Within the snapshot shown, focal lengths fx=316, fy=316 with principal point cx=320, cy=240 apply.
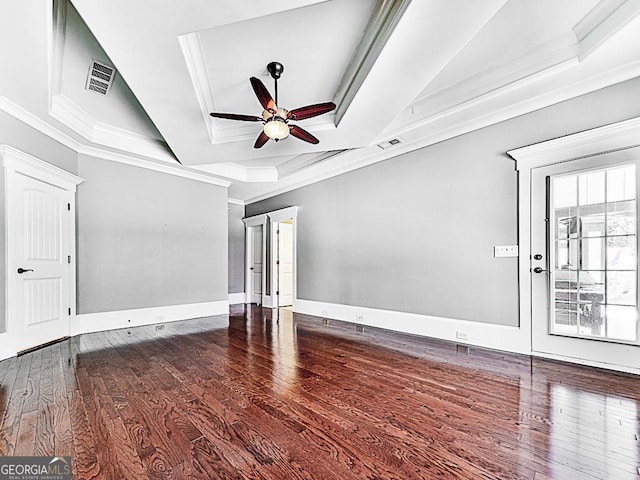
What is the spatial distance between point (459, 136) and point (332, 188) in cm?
240

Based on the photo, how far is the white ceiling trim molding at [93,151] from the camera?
3.40 m

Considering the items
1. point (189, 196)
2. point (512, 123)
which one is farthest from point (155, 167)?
point (512, 123)

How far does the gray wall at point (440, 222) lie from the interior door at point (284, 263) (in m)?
1.41

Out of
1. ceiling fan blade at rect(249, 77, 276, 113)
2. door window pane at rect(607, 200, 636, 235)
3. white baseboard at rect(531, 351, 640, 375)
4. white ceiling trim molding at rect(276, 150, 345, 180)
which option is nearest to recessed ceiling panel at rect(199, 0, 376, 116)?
ceiling fan blade at rect(249, 77, 276, 113)

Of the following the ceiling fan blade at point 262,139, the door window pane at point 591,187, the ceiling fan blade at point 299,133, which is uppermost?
the ceiling fan blade at point 299,133

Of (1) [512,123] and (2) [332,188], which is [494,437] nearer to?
(1) [512,123]

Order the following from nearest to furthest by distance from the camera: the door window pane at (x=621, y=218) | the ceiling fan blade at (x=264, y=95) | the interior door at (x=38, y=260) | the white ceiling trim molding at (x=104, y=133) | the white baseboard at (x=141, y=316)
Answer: the ceiling fan blade at (x=264, y=95) → the door window pane at (x=621, y=218) → the interior door at (x=38, y=260) → the white ceiling trim molding at (x=104, y=133) → the white baseboard at (x=141, y=316)

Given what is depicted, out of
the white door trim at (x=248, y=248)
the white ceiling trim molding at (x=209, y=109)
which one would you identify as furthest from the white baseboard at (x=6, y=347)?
the white door trim at (x=248, y=248)

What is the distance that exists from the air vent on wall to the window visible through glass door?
468 centimetres

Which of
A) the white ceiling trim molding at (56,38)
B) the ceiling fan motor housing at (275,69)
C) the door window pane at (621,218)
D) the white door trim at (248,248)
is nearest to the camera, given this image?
the white ceiling trim molding at (56,38)

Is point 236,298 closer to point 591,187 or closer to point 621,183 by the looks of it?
point 591,187

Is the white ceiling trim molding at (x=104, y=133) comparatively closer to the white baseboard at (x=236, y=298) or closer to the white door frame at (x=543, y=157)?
the white baseboard at (x=236, y=298)

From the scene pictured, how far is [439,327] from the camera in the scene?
13.5 ft

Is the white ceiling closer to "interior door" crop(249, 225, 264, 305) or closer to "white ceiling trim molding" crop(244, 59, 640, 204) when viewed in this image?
"white ceiling trim molding" crop(244, 59, 640, 204)
